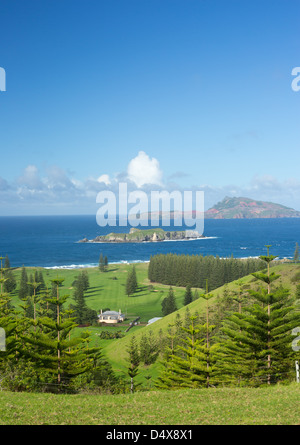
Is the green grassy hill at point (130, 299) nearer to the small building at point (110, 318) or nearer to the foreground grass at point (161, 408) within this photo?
the small building at point (110, 318)

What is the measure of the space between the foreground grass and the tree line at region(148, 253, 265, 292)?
3383 inches

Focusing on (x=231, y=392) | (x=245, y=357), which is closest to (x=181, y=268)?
(x=245, y=357)

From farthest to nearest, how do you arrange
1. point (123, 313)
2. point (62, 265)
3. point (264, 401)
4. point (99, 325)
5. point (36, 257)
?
point (36, 257), point (62, 265), point (123, 313), point (99, 325), point (264, 401)

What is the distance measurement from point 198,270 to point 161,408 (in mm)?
97160

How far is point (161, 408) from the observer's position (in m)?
12.4

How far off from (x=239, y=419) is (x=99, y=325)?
201 ft

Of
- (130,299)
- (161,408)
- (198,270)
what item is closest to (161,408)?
(161,408)

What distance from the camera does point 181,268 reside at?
364 ft

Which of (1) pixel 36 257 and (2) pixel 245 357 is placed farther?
(1) pixel 36 257

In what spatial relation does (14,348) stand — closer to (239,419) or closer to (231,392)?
(231,392)

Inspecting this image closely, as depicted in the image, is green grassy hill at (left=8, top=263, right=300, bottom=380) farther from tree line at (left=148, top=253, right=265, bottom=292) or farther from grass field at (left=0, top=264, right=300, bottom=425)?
grass field at (left=0, top=264, right=300, bottom=425)

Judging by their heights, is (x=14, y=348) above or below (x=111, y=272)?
above

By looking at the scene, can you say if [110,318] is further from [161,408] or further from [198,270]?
[161,408]

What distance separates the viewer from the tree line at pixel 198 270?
101 metres
